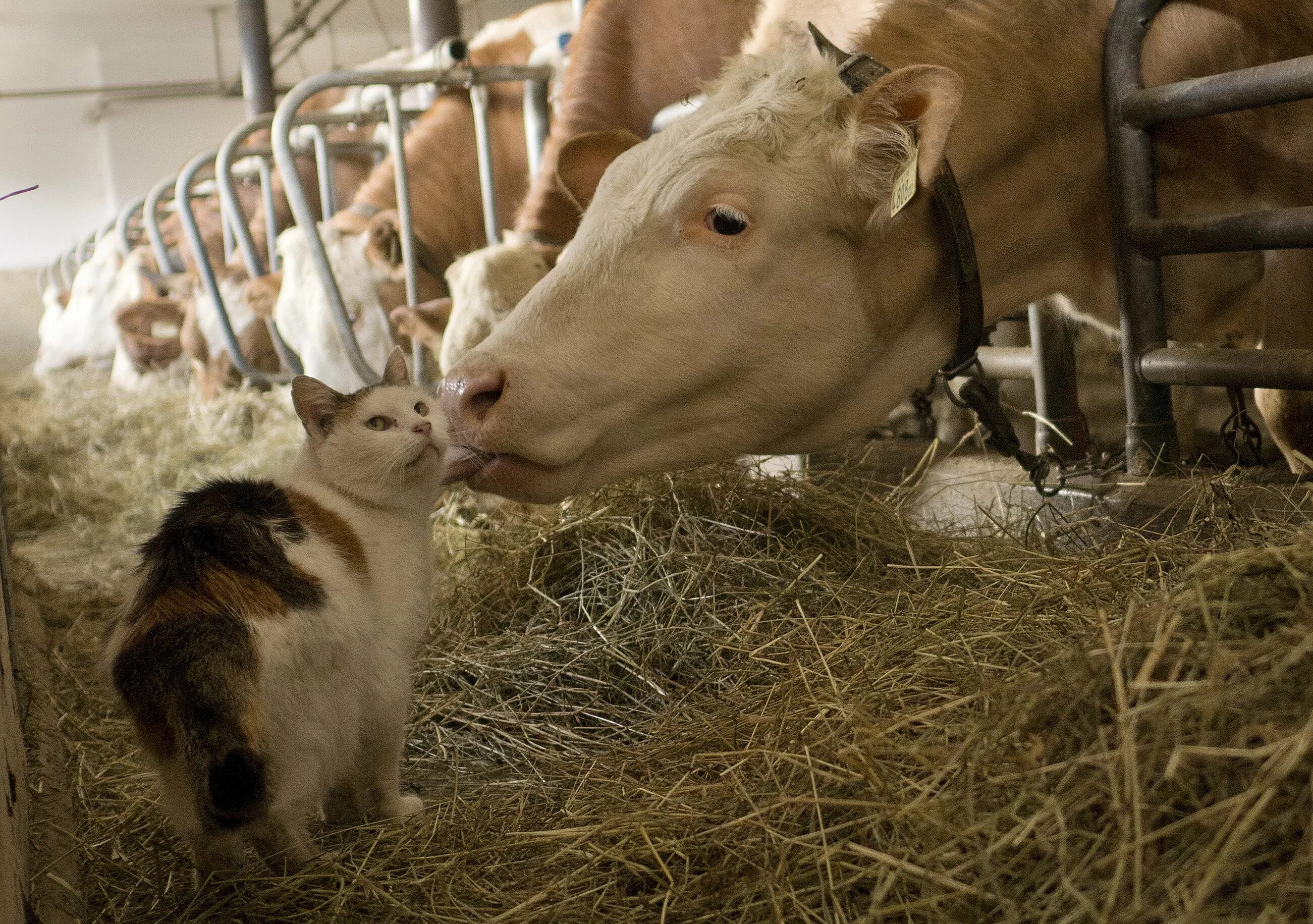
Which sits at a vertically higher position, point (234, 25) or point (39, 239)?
point (234, 25)

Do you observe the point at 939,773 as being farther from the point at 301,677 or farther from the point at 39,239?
the point at 39,239

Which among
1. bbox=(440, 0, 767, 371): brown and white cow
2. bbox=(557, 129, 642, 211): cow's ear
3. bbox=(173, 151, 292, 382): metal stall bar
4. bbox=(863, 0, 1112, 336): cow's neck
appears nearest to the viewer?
bbox=(863, 0, 1112, 336): cow's neck

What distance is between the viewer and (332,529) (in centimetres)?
197

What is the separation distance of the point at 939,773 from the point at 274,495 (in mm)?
1150

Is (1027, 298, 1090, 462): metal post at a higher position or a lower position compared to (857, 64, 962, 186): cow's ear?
lower

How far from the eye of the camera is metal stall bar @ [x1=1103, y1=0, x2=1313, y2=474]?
7.79 feet

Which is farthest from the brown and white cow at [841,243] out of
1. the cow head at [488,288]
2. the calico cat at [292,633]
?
the cow head at [488,288]

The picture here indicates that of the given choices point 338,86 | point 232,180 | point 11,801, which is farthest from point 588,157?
point 232,180

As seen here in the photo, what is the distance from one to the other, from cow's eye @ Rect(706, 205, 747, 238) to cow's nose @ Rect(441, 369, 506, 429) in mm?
524

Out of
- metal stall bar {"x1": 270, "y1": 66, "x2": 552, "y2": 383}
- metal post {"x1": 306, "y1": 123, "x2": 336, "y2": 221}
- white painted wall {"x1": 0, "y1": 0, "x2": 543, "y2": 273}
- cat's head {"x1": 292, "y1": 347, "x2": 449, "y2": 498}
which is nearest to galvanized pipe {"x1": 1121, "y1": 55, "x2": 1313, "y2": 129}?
cat's head {"x1": 292, "y1": 347, "x2": 449, "y2": 498}

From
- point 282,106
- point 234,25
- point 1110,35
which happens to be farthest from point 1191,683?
point 234,25

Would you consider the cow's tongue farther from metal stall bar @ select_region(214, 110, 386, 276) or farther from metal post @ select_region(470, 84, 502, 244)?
metal stall bar @ select_region(214, 110, 386, 276)

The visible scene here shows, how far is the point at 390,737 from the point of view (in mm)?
1996

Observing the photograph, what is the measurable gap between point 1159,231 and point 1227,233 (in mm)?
162
